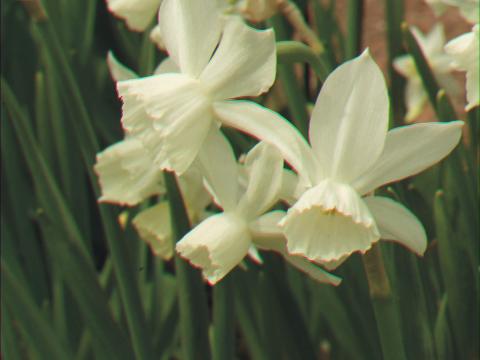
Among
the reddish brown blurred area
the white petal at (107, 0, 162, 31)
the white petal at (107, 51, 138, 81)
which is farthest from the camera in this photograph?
the reddish brown blurred area

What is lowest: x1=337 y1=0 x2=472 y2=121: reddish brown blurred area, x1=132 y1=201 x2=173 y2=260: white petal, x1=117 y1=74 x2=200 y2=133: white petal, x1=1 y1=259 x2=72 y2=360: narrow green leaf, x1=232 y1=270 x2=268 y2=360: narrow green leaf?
x1=337 y1=0 x2=472 y2=121: reddish brown blurred area

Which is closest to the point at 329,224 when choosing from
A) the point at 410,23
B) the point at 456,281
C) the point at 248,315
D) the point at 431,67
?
the point at 456,281

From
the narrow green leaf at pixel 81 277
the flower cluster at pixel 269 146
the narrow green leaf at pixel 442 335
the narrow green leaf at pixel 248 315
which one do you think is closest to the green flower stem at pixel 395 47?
the narrow green leaf at pixel 248 315

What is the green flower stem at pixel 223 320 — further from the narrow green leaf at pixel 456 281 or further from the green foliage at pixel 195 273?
the narrow green leaf at pixel 456 281

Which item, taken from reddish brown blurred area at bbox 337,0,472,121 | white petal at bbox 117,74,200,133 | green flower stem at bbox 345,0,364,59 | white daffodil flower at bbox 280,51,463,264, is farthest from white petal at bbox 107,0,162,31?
reddish brown blurred area at bbox 337,0,472,121

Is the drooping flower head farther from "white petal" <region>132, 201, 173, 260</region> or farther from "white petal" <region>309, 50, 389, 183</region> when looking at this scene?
"white petal" <region>132, 201, 173, 260</region>

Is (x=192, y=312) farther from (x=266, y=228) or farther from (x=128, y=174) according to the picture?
(x=266, y=228)

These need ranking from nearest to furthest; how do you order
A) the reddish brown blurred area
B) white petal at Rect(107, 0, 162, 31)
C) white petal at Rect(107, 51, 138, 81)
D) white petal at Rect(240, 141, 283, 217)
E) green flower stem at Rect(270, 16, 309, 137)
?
white petal at Rect(240, 141, 283, 217) < white petal at Rect(107, 0, 162, 31) < white petal at Rect(107, 51, 138, 81) < green flower stem at Rect(270, 16, 309, 137) < the reddish brown blurred area
